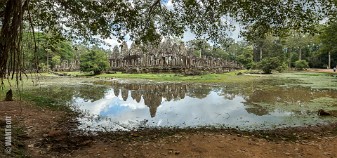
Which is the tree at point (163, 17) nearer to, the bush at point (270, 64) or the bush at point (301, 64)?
the bush at point (270, 64)

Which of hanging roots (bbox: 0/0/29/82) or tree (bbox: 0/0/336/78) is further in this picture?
tree (bbox: 0/0/336/78)

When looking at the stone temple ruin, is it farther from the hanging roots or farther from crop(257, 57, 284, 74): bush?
the hanging roots

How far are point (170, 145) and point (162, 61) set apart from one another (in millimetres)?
41488

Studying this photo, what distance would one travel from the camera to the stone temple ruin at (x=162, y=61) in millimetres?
46531

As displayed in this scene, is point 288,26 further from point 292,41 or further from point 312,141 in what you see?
point 292,41

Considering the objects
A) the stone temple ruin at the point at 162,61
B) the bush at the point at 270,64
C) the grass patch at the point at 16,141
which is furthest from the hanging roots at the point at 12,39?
the bush at the point at 270,64

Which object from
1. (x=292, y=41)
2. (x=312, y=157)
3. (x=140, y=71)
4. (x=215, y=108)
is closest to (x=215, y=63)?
(x=140, y=71)

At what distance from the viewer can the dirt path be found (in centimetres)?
708

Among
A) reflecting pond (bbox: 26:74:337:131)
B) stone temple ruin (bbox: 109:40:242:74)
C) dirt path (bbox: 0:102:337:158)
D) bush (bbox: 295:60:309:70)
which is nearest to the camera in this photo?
dirt path (bbox: 0:102:337:158)

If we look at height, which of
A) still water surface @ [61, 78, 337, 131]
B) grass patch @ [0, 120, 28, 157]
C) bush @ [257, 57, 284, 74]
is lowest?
still water surface @ [61, 78, 337, 131]

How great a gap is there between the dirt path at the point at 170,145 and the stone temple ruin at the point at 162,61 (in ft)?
108

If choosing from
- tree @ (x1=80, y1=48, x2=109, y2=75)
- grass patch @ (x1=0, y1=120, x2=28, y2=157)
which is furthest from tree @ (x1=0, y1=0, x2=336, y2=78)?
tree @ (x1=80, y1=48, x2=109, y2=75)

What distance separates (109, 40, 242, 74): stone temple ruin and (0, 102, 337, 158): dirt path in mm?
32880

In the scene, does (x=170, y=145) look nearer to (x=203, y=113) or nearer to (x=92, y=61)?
(x=203, y=113)
